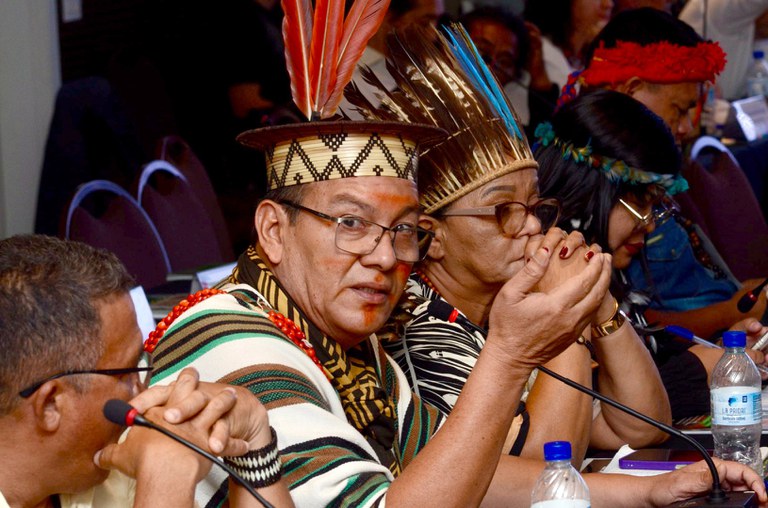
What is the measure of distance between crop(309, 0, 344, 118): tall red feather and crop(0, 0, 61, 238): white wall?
2689 mm

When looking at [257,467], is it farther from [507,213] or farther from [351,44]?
[507,213]

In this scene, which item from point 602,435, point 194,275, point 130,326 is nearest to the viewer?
point 130,326

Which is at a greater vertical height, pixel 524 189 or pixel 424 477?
pixel 524 189

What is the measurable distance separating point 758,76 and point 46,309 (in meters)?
6.88

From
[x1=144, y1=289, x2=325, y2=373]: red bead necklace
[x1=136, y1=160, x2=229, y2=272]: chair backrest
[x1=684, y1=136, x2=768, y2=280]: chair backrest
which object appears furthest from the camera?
[x1=684, y1=136, x2=768, y2=280]: chair backrest

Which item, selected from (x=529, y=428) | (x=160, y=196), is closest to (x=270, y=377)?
(x=529, y=428)

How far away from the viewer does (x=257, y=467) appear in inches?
68.4

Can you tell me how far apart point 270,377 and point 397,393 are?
57 cm

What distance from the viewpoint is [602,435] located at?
297 cm

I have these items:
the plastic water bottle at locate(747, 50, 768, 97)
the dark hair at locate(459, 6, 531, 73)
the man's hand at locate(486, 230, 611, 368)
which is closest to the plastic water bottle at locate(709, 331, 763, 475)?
the man's hand at locate(486, 230, 611, 368)

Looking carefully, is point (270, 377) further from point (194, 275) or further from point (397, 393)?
point (194, 275)

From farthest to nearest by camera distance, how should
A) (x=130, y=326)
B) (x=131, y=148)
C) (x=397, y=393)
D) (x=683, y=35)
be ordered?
(x=131, y=148) < (x=683, y=35) < (x=397, y=393) < (x=130, y=326)

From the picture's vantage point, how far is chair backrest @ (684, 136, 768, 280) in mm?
5570

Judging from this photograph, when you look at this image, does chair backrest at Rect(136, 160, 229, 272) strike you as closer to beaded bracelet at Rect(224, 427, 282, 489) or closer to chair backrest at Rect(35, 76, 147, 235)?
chair backrest at Rect(35, 76, 147, 235)
